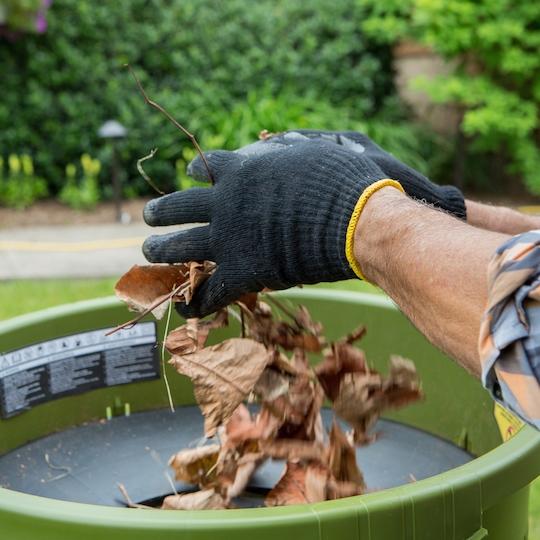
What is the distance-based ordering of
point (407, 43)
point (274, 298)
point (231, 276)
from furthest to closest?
point (407, 43)
point (274, 298)
point (231, 276)

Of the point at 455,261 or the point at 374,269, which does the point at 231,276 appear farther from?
the point at 455,261

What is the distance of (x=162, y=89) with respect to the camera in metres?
5.87

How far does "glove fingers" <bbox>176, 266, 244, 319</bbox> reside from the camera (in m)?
1.21

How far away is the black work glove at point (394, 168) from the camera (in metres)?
1.33

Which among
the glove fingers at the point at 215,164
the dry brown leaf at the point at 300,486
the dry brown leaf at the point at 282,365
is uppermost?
the glove fingers at the point at 215,164

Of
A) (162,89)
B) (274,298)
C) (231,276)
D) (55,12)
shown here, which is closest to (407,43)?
(162,89)

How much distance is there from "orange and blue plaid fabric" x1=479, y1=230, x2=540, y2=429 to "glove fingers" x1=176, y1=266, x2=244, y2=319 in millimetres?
482

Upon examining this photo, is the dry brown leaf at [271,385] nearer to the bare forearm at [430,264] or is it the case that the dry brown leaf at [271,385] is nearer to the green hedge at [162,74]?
the bare forearm at [430,264]

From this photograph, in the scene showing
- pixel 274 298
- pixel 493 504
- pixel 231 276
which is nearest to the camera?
pixel 493 504

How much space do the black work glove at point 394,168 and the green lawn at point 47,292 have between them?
215 cm

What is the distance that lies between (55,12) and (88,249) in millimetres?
1964

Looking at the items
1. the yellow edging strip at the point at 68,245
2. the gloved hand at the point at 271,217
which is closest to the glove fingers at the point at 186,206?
the gloved hand at the point at 271,217

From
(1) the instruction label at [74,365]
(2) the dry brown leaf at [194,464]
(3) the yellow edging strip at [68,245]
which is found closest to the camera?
(2) the dry brown leaf at [194,464]

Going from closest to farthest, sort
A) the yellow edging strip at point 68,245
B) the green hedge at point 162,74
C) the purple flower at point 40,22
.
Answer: the yellow edging strip at point 68,245, the purple flower at point 40,22, the green hedge at point 162,74
